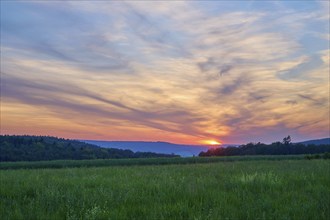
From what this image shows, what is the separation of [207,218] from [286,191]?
4324 millimetres

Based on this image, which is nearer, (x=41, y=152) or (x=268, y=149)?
(x=41, y=152)

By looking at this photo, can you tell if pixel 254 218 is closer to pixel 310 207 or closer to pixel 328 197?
pixel 310 207

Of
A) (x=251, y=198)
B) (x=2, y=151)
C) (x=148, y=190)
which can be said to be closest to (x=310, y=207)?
(x=251, y=198)

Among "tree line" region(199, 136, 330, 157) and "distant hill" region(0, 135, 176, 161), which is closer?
"distant hill" region(0, 135, 176, 161)

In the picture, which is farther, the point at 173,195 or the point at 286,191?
the point at 286,191

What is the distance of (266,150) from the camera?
99.4 meters

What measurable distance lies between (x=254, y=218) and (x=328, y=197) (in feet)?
10.3

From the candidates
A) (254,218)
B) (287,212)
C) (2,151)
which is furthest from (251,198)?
(2,151)

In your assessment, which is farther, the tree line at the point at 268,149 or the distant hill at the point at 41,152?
the tree line at the point at 268,149

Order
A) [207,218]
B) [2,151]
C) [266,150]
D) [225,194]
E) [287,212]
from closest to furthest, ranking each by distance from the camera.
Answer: [207,218], [287,212], [225,194], [2,151], [266,150]

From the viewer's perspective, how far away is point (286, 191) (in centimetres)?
994

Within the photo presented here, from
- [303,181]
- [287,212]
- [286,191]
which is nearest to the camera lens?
[287,212]

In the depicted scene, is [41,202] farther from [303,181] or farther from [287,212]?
[303,181]

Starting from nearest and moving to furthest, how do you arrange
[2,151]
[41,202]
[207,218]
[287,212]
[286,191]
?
[207,218]
[287,212]
[41,202]
[286,191]
[2,151]
